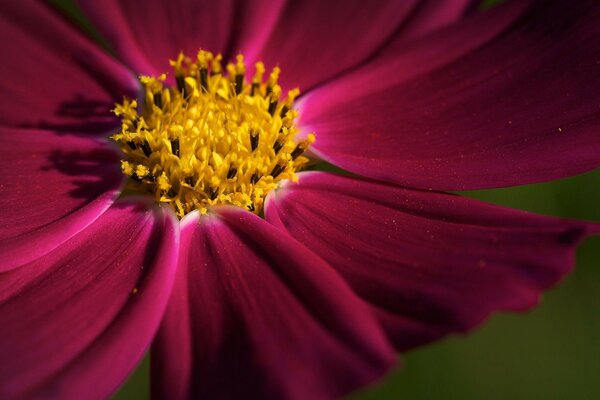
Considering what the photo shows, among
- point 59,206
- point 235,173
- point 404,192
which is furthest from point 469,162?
point 59,206

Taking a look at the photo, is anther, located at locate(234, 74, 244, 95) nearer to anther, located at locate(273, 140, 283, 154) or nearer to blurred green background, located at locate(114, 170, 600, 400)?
anther, located at locate(273, 140, 283, 154)

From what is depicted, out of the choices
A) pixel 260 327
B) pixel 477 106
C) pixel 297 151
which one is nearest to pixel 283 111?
pixel 297 151

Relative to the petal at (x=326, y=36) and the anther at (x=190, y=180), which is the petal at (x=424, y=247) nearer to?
the anther at (x=190, y=180)

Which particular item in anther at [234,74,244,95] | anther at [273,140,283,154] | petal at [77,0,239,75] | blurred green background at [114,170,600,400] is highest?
petal at [77,0,239,75]

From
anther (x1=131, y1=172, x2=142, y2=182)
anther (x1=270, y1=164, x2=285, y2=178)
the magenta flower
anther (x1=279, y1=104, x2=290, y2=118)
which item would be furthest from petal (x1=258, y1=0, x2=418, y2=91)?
anther (x1=131, y1=172, x2=142, y2=182)

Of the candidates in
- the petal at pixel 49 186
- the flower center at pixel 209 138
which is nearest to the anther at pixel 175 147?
the flower center at pixel 209 138

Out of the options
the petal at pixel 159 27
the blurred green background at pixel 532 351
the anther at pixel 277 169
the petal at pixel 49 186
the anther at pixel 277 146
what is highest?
the petal at pixel 159 27

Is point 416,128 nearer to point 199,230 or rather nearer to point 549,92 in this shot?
point 549,92
